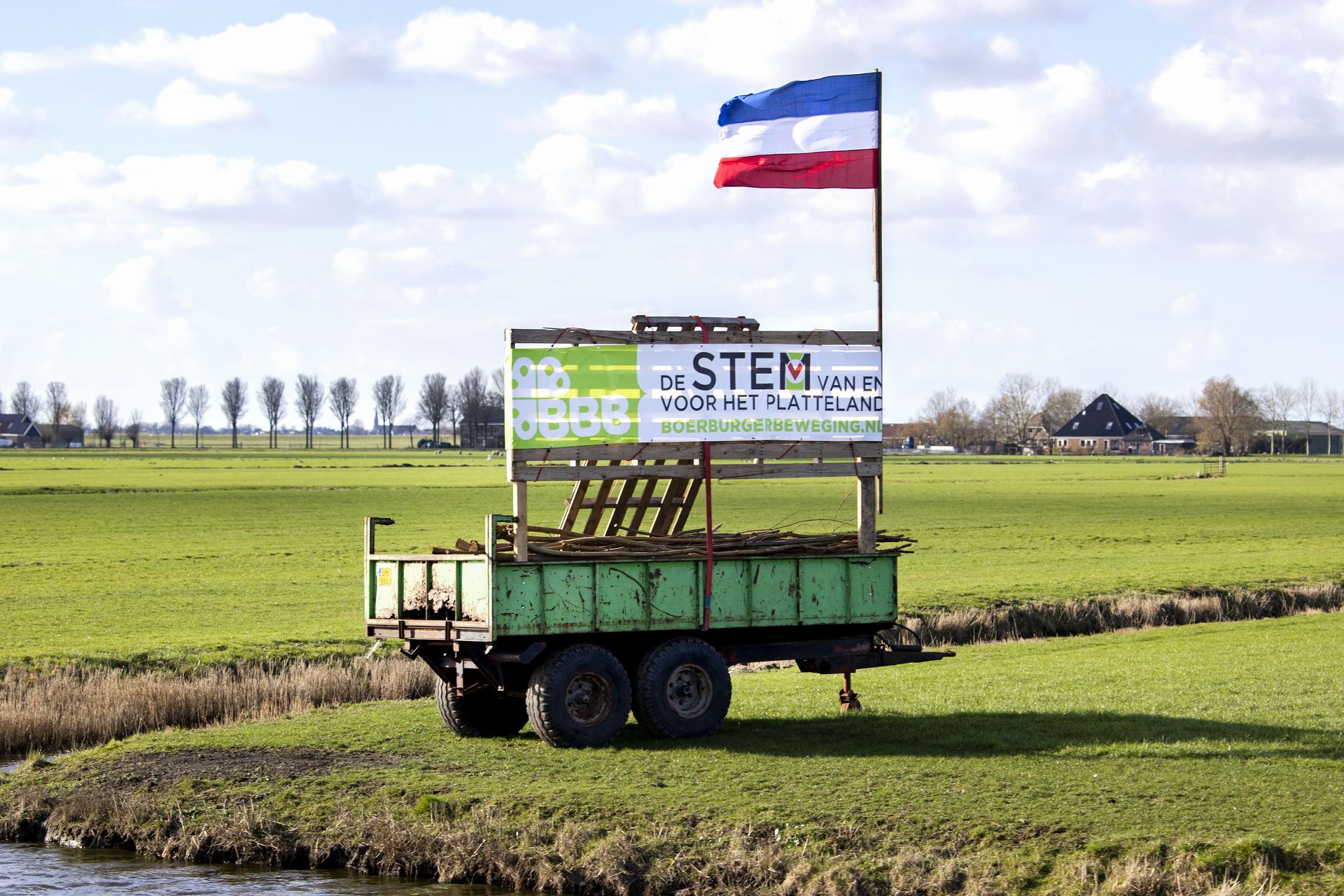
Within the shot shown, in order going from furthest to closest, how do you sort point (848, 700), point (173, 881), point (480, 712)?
point (848, 700) < point (480, 712) < point (173, 881)

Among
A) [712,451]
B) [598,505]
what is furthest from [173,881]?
[712,451]

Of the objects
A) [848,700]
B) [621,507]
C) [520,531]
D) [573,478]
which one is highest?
[573,478]

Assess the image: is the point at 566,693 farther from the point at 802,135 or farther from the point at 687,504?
the point at 802,135

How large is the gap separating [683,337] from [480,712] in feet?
17.0

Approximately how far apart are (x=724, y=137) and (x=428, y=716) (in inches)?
337

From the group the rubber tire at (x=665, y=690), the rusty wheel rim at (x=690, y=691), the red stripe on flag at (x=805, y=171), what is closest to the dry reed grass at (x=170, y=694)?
the rubber tire at (x=665, y=690)

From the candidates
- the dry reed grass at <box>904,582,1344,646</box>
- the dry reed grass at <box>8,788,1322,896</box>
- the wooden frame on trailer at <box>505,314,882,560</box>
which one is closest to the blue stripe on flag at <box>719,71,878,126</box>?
the wooden frame on trailer at <box>505,314,882,560</box>

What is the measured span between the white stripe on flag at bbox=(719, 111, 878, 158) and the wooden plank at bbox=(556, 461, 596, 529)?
182 inches

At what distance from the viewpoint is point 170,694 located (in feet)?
74.2

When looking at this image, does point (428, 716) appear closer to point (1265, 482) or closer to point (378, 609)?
point (378, 609)

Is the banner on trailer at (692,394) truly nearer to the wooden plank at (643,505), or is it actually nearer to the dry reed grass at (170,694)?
the wooden plank at (643,505)

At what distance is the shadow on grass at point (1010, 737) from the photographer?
1744cm

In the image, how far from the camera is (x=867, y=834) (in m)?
14.1

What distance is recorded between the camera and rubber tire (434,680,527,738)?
18.9 metres
